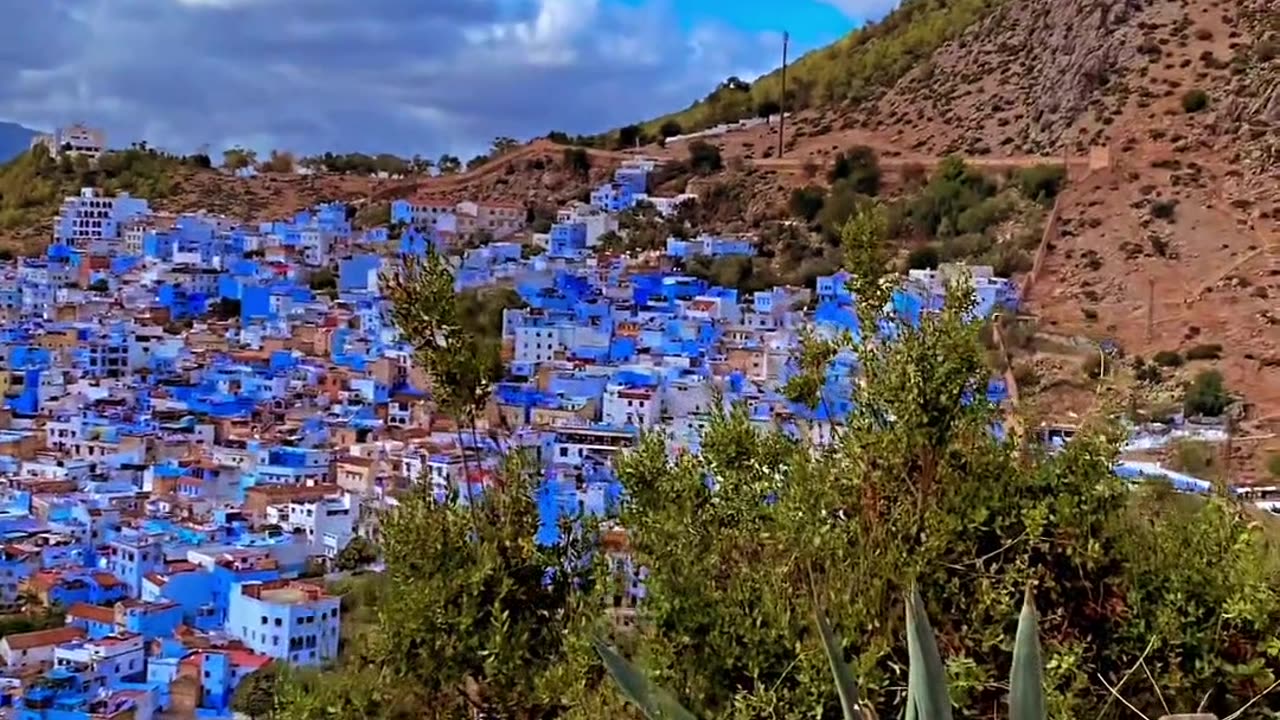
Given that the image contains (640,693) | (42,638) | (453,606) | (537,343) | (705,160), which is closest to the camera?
(640,693)

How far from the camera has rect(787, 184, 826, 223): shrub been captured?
2880 cm

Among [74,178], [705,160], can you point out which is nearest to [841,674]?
[705,160]

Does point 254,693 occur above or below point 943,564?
below

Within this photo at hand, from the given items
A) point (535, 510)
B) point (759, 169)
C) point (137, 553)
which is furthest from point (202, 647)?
point (759, 169)

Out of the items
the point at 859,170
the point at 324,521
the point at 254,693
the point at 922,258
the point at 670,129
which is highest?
the point at 670,129

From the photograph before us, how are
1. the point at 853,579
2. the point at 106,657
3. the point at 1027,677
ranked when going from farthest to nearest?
the point at 106,657, the point at 853,579, the point at 1027,677

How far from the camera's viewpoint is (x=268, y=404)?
22.1 m

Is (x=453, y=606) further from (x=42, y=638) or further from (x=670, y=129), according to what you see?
(x=670, y=129)

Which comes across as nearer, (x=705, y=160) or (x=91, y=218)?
(x=705, y=160)

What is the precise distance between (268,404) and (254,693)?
14.7m

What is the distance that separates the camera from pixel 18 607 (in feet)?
48.0

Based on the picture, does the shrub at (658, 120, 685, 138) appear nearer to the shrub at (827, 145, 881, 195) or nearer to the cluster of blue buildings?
the cluster of blue buildings

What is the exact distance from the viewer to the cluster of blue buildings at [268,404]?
12102mm

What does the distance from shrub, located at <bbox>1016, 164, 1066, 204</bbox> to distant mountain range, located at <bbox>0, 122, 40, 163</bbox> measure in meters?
43.1
